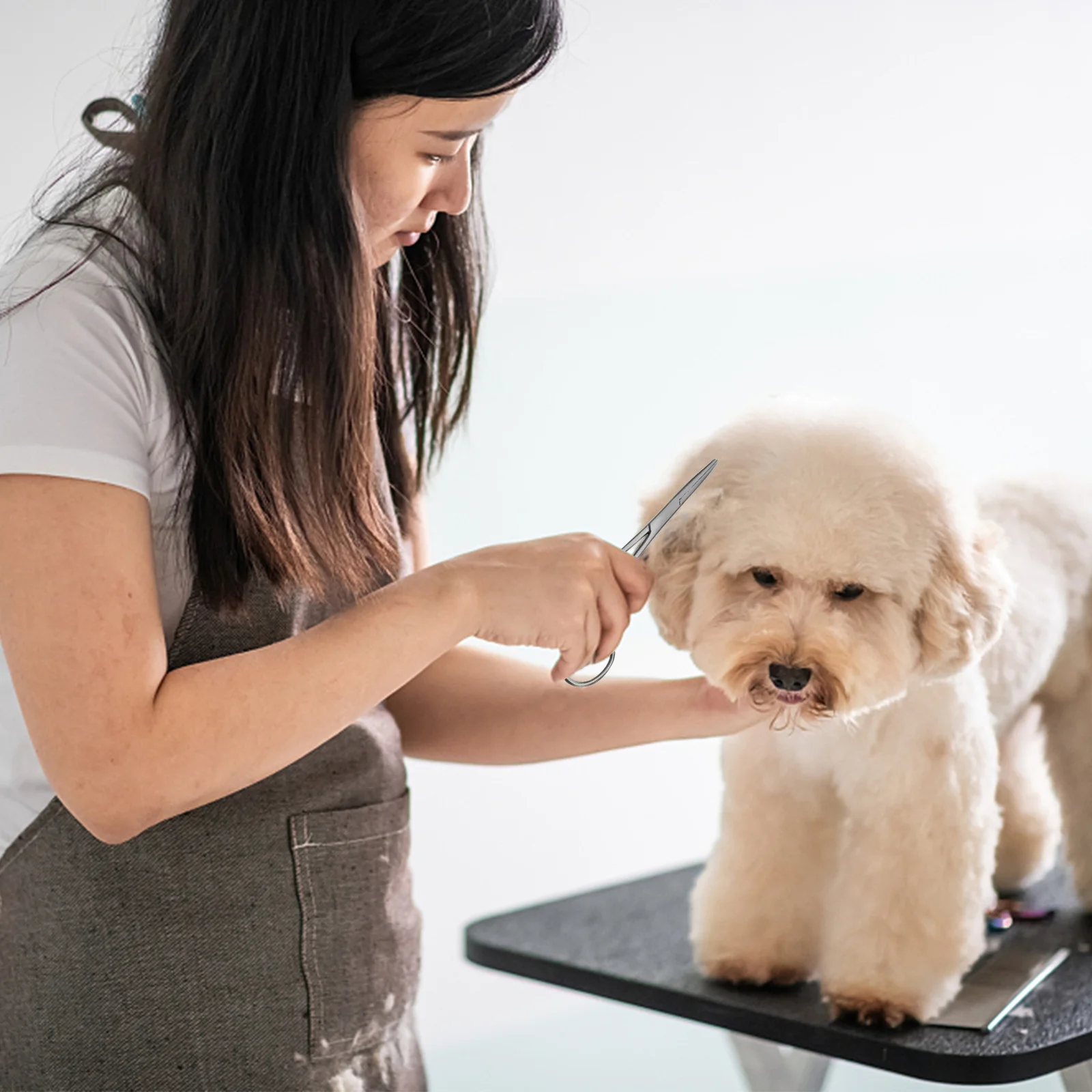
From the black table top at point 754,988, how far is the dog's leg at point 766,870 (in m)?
0.02

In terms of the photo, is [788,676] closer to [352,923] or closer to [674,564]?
[674,564]

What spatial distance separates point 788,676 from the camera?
1.06 m

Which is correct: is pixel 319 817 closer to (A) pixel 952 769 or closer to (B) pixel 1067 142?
(A) pixel 952 769

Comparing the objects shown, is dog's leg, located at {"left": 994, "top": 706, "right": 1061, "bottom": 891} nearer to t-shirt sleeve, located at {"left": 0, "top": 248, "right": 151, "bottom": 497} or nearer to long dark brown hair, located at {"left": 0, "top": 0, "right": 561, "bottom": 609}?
long dark brown hair, located at {"left": 0, "top": 0, "right": 561, "bottom": 609}

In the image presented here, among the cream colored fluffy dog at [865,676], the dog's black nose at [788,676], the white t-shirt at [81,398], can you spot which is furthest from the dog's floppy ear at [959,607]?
the white t-shirt at [81,398]

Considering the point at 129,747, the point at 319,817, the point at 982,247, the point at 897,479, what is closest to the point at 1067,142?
the point at 982,247

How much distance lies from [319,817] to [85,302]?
14.8 inches

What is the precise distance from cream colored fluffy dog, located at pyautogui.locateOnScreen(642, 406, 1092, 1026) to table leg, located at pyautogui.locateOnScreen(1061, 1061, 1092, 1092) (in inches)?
4.6

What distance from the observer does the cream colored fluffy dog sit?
3.55 ft

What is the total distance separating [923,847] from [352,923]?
491 millimetres

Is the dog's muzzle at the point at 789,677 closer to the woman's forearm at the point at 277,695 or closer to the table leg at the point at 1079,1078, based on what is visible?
the woman's forearm at the point at 277,695

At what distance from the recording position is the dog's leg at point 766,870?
1.24 m

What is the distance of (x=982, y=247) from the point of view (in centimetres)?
222

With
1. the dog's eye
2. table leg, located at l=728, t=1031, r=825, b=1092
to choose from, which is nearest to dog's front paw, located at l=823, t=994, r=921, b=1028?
table leg, located at l=728, t=1031, r=825, b=1092
